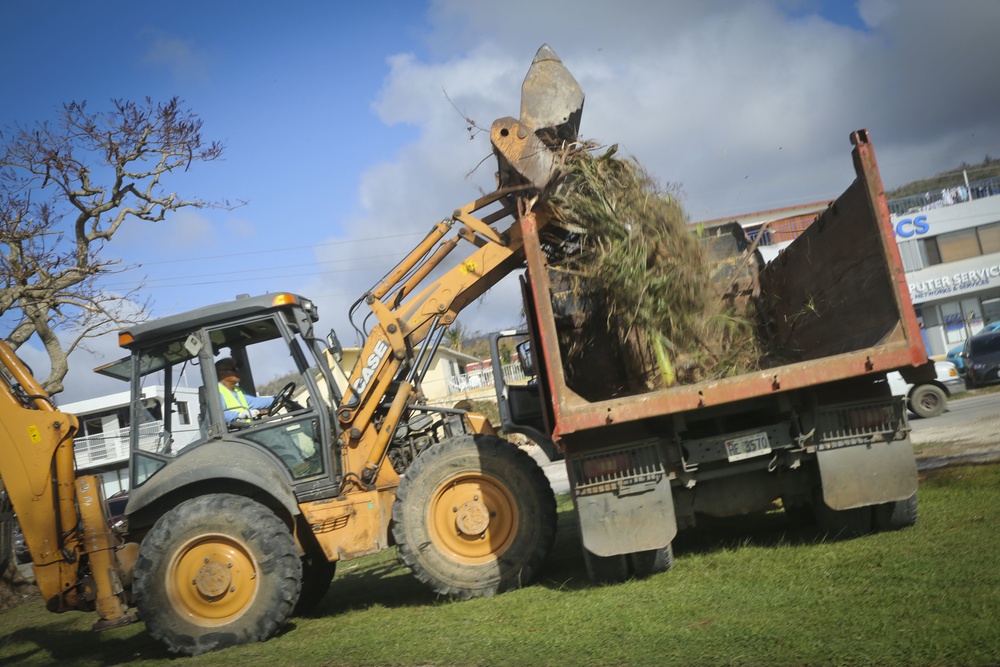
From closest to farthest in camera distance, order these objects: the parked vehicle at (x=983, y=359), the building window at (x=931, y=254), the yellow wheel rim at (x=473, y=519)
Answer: the yellow wheel rim at (x=473, y=519) → the parked vehicle at (x=983, y=359) → the building window at (x=931, y=254)

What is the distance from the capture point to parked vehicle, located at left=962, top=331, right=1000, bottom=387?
1947 centimetres

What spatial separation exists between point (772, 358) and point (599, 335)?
1525 millimetres

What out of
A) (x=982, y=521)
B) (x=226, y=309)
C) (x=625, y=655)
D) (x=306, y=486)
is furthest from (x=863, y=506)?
(x=226, y=309)

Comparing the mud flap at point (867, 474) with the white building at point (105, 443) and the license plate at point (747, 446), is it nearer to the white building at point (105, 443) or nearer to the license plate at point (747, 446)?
the license plate at point (747, 446)

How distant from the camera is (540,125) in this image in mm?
6711

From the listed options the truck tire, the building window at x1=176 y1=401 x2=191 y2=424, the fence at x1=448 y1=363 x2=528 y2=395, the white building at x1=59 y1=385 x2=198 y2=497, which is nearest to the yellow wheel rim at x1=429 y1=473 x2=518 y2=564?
the truck tire

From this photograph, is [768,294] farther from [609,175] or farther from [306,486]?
[306,486]

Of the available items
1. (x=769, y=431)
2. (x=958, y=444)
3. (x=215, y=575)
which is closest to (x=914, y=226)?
(x=958, y=444)

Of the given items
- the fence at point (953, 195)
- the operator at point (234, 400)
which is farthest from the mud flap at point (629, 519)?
the fence at point (953, 195)

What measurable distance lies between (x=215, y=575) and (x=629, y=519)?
10.5ft

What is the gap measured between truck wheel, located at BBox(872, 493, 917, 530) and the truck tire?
1.58 meters

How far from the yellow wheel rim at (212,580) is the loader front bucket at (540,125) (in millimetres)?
3734

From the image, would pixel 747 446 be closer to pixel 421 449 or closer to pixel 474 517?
pixel 474 517

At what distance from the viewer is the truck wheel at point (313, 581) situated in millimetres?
7688
